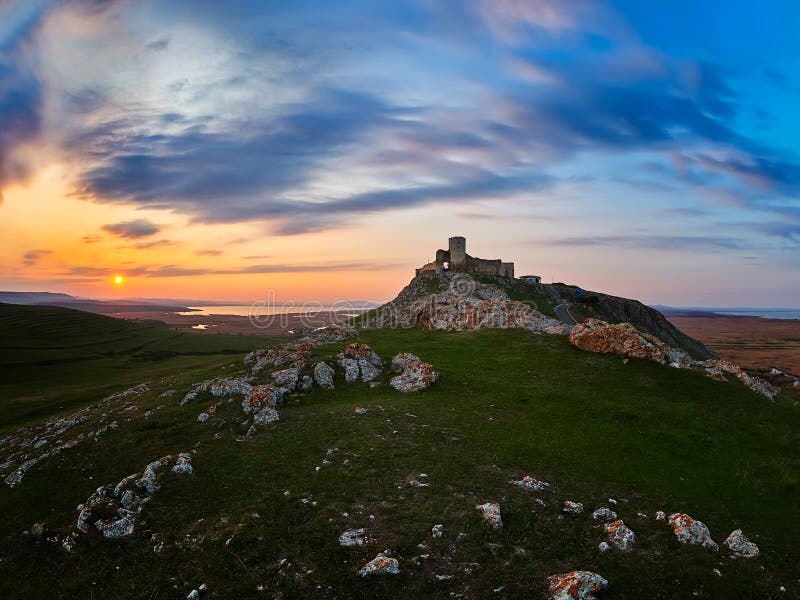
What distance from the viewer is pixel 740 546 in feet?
40.2

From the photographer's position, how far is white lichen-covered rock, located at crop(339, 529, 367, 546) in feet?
41.3

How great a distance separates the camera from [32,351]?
298 ft

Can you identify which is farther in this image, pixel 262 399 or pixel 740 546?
pixel 262 399

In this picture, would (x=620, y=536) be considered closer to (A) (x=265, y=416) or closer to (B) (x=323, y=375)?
(A) (x=265, y=416)

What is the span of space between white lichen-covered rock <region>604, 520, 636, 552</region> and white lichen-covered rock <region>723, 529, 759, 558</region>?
2.64 m

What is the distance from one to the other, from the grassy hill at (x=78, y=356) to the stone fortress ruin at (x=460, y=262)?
5016cm

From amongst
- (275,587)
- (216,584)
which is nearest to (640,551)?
(275,587)

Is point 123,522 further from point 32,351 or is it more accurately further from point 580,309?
point 32,351

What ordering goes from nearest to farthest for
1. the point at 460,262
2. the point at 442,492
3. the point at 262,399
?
the point at 442,492 → the point at 262,399 → the point at 460,262

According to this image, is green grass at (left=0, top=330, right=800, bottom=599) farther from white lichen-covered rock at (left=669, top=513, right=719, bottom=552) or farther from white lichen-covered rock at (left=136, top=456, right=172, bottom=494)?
white lichen-covered rock at (left=136, top=456, right=172, bottom=494)

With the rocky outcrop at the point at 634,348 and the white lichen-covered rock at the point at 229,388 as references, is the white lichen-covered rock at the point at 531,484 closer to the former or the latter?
the white lichen-covered rock at the point at 229,388

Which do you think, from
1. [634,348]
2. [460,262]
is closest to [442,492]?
[634,348]

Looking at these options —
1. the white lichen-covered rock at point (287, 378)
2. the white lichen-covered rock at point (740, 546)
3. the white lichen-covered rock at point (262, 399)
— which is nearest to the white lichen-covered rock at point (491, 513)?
the white lichen-covered rock at point (740, 546)

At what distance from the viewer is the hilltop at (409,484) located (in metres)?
11.7
